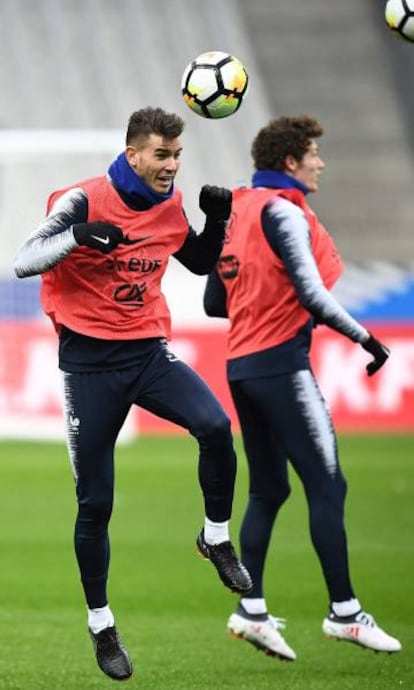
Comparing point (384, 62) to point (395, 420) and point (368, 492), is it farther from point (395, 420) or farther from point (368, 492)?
point (368, 492)

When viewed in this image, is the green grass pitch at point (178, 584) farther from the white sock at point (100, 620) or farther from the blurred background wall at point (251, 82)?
the blurred background wall at point (251, 82)

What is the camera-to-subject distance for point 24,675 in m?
6.59

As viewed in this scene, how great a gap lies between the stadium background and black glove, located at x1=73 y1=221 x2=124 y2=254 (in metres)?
1.98

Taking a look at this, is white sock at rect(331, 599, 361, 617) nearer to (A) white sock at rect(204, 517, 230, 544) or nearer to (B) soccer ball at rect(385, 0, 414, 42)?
(A) white sock at rect(204, 517, 230, 544)

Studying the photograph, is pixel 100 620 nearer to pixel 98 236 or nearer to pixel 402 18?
pixel 98 236

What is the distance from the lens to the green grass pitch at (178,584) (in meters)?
6.76

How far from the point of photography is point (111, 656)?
5945 mm

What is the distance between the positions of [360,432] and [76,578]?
8018 millimetres

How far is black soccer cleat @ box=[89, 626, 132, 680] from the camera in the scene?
589 cm

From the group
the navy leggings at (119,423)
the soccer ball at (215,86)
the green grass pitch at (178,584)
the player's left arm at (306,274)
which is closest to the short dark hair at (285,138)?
the player's left arm at (306,274)

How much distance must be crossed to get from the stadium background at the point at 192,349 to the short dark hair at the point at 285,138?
2.05 feet

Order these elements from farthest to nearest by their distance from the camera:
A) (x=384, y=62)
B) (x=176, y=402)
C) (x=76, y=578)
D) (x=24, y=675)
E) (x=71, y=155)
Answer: (x=384, y=62) → (x=71, y=155) → (x=76, y=578) → (x=24, y=675) → (x=176, y=402)

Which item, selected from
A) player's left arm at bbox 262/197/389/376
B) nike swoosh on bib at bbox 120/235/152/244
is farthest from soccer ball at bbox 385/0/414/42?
nike swoosh on bib at bbox 120/235/152/244

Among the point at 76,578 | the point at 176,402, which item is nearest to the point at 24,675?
the point at 176,402
